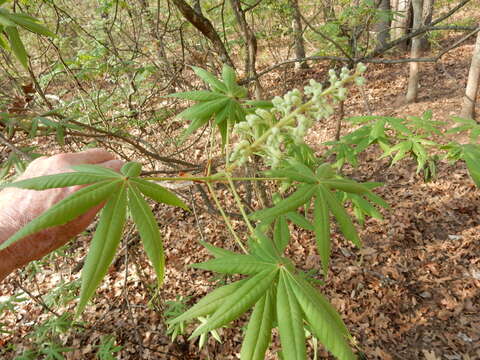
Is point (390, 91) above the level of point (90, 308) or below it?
above

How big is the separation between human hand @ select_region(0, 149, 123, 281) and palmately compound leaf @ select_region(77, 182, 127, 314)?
18.7 inches

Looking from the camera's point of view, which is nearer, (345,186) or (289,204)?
(289,204)

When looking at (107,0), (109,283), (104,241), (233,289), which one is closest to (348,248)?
(109,283)

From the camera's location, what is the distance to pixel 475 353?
12.4 feet

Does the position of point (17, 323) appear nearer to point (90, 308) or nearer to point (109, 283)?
point (90, 308)

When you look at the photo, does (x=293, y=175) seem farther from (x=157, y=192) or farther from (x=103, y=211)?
(x=103, y=211)

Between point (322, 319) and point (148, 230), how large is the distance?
77 centimetres

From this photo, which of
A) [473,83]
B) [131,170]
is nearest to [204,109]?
[131,170]

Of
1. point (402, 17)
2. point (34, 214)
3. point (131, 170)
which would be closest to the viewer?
point (131, 170)

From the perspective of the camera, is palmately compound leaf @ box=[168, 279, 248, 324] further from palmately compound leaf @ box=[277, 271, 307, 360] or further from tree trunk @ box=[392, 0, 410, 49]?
tree trunk @ box=[392, 0, 410, 49]

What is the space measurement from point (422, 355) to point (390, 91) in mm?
7661

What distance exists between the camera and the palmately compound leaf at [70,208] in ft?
3.73

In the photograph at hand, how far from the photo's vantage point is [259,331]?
51.3 inches

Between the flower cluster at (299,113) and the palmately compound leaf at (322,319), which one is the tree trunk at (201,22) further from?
the palmately compound leaf at (322,319)
